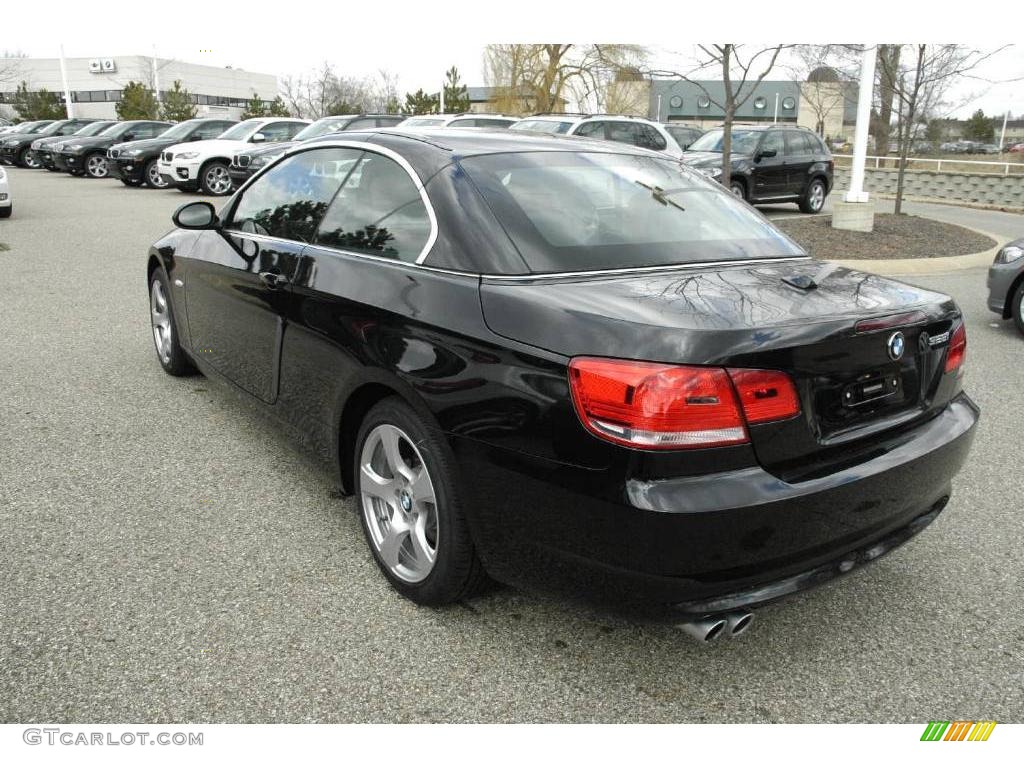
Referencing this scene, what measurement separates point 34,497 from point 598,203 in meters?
2.75

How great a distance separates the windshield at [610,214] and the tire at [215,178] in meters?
16.8

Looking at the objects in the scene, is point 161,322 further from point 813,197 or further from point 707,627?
point 813,197

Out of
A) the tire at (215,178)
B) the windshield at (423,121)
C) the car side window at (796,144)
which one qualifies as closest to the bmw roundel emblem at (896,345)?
the car side window at (796,144)

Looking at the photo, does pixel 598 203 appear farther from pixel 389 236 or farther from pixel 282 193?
pixel 282 193

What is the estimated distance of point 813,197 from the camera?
17.3 meters

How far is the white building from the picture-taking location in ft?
268

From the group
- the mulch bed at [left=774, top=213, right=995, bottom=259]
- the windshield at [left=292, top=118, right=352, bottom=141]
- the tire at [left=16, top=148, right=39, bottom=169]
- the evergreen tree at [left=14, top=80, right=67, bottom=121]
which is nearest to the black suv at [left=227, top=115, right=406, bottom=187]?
the windshield at [left=292, top=118, right=352, bottom=141]

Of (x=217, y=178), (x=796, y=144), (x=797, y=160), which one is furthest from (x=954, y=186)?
(x=217, y=178)

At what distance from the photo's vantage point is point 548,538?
2371mm

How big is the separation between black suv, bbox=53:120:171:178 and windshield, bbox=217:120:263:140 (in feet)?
17.8

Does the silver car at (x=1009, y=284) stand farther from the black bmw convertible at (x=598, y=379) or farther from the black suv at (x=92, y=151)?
the black suv at (x=92, y=151)

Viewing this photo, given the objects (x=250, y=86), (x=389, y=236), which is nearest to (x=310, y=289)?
(x=389, y=236)

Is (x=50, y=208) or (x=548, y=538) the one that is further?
(x=50, y=208)

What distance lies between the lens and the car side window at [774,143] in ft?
53.5
